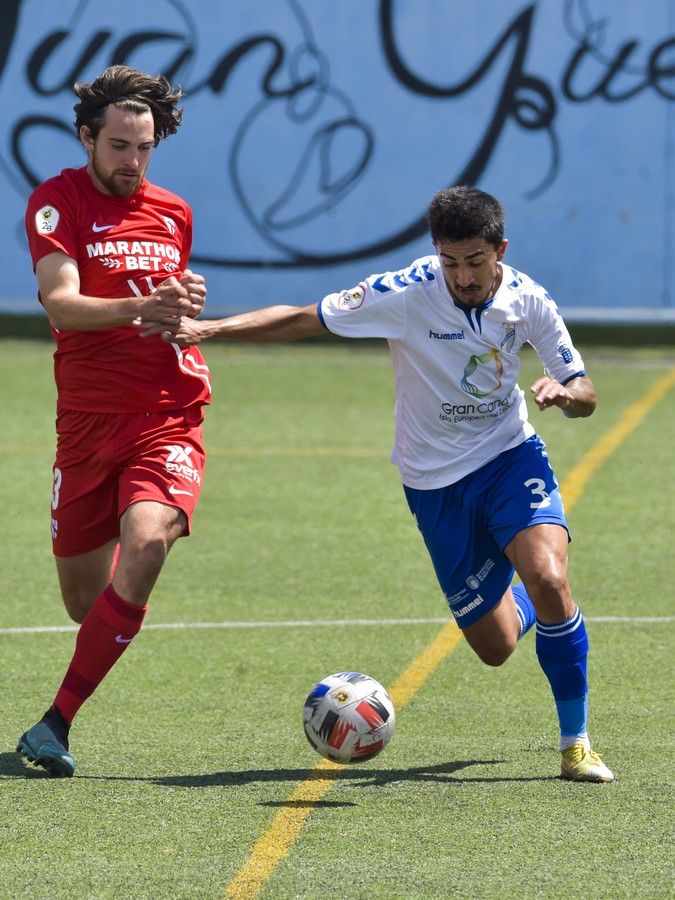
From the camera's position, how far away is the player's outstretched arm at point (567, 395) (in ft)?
18.6

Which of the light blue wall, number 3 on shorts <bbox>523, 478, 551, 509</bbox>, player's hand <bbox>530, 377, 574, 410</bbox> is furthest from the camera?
the light blue wall

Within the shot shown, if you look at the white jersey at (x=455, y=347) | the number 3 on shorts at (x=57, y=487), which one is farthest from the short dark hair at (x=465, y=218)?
the number 3 on shorts at (x=57, y=487)

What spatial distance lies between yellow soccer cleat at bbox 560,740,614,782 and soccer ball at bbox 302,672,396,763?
0.62m

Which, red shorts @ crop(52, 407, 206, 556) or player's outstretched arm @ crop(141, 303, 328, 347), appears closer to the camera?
player's outstretched arm @ crop(141, 303, 328, 347)

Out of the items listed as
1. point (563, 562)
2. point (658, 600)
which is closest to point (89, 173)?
point (563, 562)

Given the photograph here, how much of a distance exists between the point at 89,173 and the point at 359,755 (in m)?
2.44

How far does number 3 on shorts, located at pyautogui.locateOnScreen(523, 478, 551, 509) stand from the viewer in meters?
6.07

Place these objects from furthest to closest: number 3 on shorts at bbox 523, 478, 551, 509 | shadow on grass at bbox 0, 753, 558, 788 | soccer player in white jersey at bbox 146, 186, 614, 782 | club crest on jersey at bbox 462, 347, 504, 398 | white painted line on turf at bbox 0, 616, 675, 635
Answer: white painted line on turf at bbox 0, 616, 675, 635, club crest on jersey at bbox 462, 347, 504, 398, number 3 on shorts at bbox 523, 478, 551, 509, soccer player in white jersey at bbox 146, 186, 614, 782, shadow on grass at bbox 0, 753, 558, 788

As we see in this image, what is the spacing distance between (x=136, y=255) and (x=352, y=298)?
847mm

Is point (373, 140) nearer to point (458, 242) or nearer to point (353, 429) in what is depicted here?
point (353, 429)

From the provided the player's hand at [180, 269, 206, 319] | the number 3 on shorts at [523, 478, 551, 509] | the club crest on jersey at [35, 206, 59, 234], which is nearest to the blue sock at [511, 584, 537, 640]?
the number 3 on shorts at [523, 478, 551, 509]

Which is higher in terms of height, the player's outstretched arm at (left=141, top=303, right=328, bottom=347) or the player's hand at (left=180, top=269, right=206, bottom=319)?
the player's hand at (left=180, top=269, right=206, bottom=319)

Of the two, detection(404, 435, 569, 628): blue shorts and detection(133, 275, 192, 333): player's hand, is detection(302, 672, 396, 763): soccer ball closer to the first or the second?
detection(404, 435, 569, 628): blue shorts

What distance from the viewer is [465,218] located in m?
5.83
